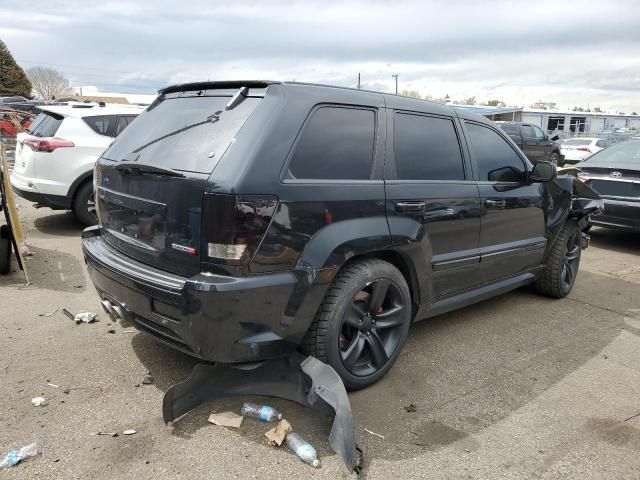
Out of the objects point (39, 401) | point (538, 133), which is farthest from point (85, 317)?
point (538, 133)

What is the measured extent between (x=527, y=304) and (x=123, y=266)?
375 cm

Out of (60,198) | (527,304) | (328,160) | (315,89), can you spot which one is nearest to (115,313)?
(328,160)

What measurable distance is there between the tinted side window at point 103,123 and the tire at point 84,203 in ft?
2.59

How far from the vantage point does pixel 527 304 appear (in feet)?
16.5

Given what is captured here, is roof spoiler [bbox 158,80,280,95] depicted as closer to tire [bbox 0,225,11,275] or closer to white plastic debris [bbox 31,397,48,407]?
white plastic debris [bbox 31,397,48,407]

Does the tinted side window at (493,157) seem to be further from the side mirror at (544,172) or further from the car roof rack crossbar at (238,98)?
the car roof rack crossbar at (238,98)

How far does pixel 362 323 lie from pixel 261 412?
0.79m

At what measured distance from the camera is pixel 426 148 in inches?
142

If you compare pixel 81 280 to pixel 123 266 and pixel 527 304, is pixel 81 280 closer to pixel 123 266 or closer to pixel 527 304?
pixel 123 266

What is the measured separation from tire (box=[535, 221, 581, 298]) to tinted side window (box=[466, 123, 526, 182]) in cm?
97

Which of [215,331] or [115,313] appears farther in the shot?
[115,313]

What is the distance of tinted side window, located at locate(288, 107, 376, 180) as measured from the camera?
2.85 metres

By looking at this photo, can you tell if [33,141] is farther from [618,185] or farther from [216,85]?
[618,185]

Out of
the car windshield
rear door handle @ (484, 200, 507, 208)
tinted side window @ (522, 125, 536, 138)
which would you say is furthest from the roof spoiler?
tinted side window @ (522, 125, 536, 138)
